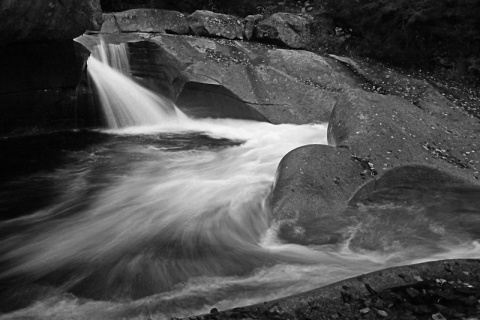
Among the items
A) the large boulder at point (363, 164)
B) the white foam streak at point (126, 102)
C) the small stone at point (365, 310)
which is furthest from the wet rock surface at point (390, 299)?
the white foam streak at point (126, 102)

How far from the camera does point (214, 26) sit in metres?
12.9

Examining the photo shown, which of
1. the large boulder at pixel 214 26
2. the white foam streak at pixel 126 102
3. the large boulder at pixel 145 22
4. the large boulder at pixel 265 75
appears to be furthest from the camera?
the large boulder at pixel 214 26

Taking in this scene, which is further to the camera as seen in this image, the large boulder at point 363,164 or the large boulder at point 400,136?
the large boulder at point 400,136

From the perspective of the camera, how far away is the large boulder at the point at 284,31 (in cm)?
1308

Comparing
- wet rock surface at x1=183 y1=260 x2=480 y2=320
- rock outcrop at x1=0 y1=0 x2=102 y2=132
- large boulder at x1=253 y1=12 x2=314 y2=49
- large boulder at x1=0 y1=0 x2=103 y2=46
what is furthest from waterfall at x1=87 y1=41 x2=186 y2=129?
wet rock surface at x1=183 y1=260 x2=480 y2=320

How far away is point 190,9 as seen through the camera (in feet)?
50.2

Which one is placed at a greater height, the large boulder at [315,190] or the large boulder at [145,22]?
the large boulder at [145,22]

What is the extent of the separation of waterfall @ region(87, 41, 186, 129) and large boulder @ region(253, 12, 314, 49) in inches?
134

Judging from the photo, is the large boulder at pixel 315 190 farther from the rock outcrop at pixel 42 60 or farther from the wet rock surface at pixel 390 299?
the rock outcrop at pixel 42 60

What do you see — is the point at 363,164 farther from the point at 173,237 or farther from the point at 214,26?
the point at 214,26

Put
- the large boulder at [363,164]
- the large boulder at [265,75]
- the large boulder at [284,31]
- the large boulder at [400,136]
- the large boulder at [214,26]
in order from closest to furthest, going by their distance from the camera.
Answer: the large boulder at [363,164]
the large boulder at [400,136]
the large boulder at [265,75]
the large boulder at [214,26]
the large boulder at [284,31]

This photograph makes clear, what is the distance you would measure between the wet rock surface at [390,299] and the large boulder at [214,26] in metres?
9.55

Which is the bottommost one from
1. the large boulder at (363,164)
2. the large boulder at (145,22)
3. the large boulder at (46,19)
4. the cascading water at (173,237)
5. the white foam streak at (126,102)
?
the cascading water at (173,237)

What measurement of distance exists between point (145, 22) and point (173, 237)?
814cm
